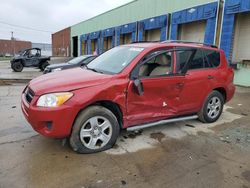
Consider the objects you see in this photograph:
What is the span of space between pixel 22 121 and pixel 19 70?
508 inches

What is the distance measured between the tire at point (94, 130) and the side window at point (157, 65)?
0.94 metres

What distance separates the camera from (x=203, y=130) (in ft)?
14.6

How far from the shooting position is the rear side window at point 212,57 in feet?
15.2

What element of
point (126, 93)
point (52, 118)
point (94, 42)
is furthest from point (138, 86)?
point (94, 42)

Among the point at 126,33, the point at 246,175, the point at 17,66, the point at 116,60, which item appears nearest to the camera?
the point at 246,175

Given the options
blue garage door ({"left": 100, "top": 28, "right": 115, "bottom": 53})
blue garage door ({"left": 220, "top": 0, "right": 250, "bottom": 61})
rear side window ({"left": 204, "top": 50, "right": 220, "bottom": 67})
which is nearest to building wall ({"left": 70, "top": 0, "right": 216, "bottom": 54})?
blue garage door ({"left": 100, "top": 28, "right": 115, "bottom": 53})

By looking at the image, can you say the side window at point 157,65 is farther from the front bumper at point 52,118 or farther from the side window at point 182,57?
the front bumper at point 52,118

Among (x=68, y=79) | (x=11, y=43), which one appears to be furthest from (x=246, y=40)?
(x=11, y=43)

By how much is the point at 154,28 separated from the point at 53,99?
563 inches

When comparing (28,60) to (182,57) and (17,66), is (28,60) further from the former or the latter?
(182,57)

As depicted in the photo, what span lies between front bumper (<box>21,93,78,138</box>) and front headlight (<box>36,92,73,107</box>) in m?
0.06

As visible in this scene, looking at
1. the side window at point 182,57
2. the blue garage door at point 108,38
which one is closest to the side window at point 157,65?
the side window at point 182,57

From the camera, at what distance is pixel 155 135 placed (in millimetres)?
4129

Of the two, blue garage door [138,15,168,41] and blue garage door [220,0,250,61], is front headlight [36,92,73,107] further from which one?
blue garage door [138,15,168,41]
